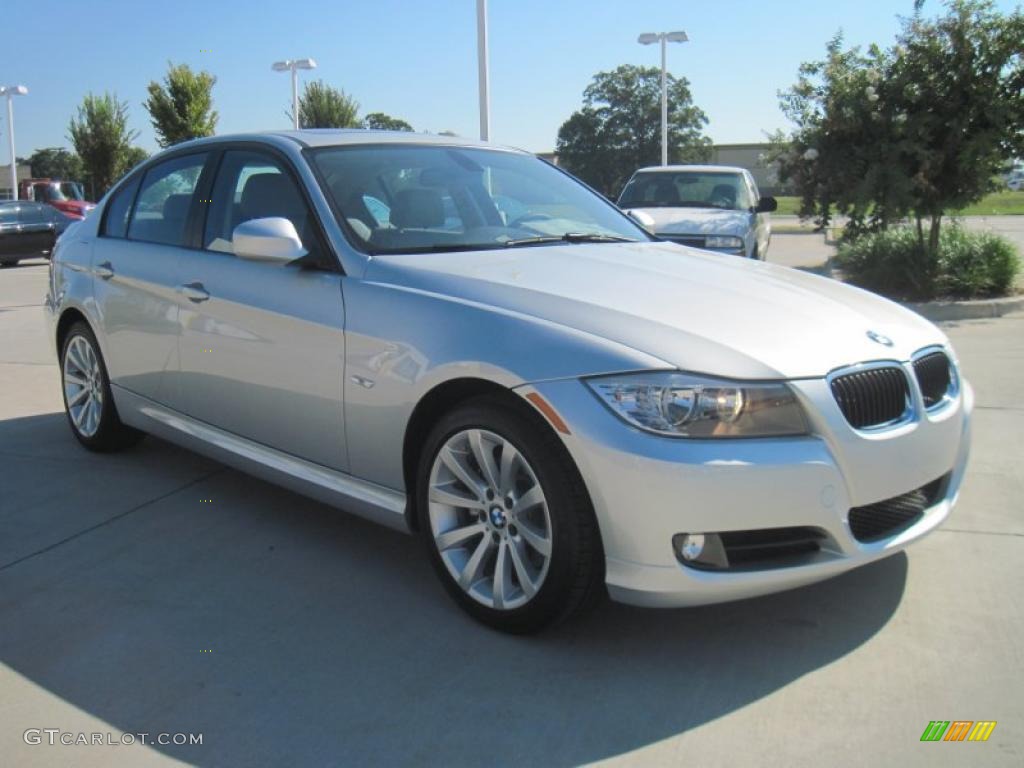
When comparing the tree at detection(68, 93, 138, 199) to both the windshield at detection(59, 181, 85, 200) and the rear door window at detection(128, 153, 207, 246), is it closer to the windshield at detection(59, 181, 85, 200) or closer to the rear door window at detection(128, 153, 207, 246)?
the windshield at detection(59, 181, 85, 200)

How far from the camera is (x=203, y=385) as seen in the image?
4.38 meters

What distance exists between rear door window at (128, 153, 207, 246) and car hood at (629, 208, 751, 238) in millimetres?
5746

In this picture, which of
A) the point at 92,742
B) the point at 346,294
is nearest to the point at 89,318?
the point at 346,294

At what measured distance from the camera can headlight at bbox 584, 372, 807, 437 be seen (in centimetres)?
285

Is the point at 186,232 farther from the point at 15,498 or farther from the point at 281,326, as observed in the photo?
the point at 15,498

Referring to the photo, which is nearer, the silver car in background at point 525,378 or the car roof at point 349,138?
the silver car in background at point 525,378

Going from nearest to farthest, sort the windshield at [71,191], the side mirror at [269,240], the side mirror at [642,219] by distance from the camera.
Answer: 1. the side mirror at [269,240]
2. the side mirror at [642,219]
3. the windshield at [71,191]

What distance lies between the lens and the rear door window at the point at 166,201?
473 cm

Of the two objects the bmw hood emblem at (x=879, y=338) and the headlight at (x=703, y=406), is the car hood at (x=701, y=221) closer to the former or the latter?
the bmw hood emblem at (x=879, y=338)

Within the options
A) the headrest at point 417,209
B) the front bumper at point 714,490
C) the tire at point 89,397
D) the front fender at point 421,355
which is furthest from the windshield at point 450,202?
the tire at point 89,397

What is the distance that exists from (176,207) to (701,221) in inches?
265

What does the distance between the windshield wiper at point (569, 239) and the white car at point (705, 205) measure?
5.77 metres

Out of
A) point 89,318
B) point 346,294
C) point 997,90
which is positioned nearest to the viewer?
point 346,294

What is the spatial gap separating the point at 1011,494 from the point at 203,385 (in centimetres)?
367
